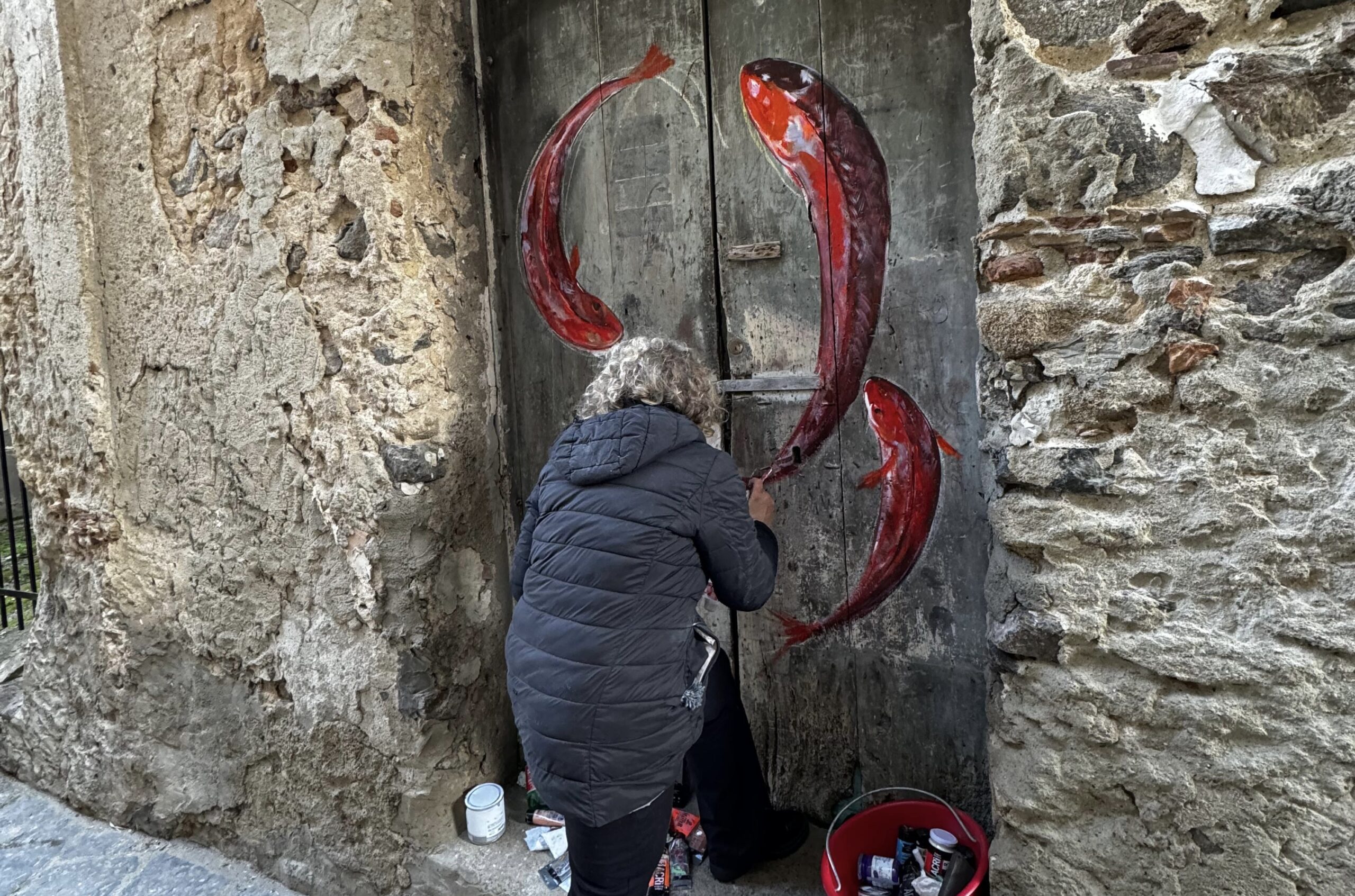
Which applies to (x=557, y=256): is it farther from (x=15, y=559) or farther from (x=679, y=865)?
(x=15, y=559)

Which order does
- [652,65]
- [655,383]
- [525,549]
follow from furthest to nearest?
[652,65]
[525,549]
[655,383]

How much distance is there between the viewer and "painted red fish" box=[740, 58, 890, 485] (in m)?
1.99

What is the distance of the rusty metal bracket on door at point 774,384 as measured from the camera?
2.10 m

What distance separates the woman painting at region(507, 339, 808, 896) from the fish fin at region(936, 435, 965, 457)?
1.66ft

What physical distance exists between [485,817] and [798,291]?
1653 millimetres

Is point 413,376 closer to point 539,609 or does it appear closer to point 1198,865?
point 539,609

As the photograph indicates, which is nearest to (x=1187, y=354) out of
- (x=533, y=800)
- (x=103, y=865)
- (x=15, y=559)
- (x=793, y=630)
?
(x=793, y=630)

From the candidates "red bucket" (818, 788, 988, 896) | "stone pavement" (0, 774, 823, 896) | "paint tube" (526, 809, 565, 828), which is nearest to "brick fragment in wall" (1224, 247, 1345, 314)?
"red bucket" (818, 788, 988, 896)

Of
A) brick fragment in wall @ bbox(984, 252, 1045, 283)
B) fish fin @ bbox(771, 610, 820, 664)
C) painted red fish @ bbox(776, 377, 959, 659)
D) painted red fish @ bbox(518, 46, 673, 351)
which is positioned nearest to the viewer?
brick fragment in wall @ bbox(984, 252, 1045, 283)

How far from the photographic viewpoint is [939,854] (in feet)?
5.85

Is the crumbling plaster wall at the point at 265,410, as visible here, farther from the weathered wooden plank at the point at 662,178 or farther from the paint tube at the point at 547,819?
the weathered wooden plank at the point at 662,178

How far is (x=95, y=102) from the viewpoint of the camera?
249cm

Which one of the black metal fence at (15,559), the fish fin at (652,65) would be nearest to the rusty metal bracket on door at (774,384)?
the fish fin at (652,65)

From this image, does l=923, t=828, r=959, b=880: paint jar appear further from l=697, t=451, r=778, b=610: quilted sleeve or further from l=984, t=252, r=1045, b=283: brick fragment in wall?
l=984, t=252, r=1045, b=283: brick fragment in wall
